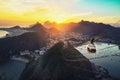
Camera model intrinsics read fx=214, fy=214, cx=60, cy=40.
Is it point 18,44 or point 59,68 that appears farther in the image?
point 18,44

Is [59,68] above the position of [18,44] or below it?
below

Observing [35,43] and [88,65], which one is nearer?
[88,65]

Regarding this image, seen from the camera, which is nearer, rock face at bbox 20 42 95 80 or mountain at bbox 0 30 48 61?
rock face at bbox 20 42 95 80

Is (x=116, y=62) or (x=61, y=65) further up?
(x=61, y=65)

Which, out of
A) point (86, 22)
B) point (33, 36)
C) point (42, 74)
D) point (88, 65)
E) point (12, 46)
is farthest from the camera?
point (86, 22)

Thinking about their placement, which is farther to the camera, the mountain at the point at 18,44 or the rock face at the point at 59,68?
the mountain at the point at 18,44

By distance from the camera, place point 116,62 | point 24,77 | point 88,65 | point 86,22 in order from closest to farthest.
→ point 24,77, point 88,65, point 116,62, point 86,22

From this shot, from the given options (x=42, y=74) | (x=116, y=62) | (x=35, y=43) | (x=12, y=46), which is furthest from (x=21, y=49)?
(x=42, y=74)

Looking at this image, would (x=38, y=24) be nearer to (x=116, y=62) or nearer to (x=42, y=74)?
(x=116, y=62)
